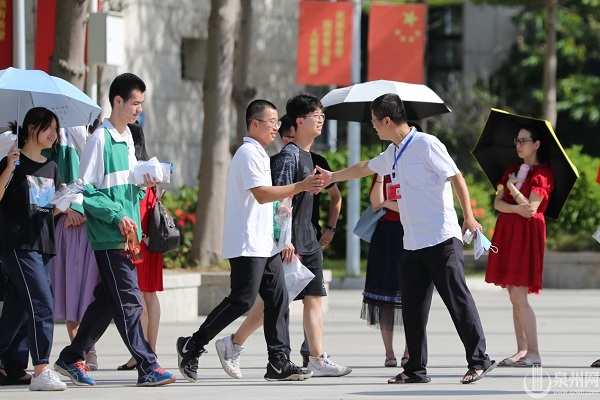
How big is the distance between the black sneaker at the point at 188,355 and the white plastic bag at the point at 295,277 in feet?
2.41

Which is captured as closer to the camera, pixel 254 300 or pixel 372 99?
pixel 254 300

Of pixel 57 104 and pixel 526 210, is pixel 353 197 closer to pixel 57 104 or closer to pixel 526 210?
pixel 526 210

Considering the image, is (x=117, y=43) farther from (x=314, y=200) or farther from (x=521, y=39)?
(x=521, y=39)

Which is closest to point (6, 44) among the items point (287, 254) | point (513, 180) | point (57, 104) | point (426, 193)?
point (57, 104)

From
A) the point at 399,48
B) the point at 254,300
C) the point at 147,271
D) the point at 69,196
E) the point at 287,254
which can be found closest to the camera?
the point at 69,196

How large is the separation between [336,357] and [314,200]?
1.61 m

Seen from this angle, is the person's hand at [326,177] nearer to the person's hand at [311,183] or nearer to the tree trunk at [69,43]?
the person's hand at [311,183]

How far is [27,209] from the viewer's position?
27.5 ft

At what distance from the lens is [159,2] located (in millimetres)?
23484

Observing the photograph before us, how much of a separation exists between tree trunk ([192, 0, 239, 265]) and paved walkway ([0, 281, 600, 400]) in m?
1.63

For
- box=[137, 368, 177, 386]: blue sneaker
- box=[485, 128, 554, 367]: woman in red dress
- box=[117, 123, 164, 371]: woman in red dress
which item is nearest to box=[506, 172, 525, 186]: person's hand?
box=[485, 128, 554, 367]: woman in red dress

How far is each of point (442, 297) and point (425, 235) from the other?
0.41m

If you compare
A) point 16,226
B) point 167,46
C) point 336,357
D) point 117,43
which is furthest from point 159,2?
point 16,226

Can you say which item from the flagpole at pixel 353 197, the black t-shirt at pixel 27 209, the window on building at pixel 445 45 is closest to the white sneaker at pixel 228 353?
the black t-shirt at pixel 27 209
